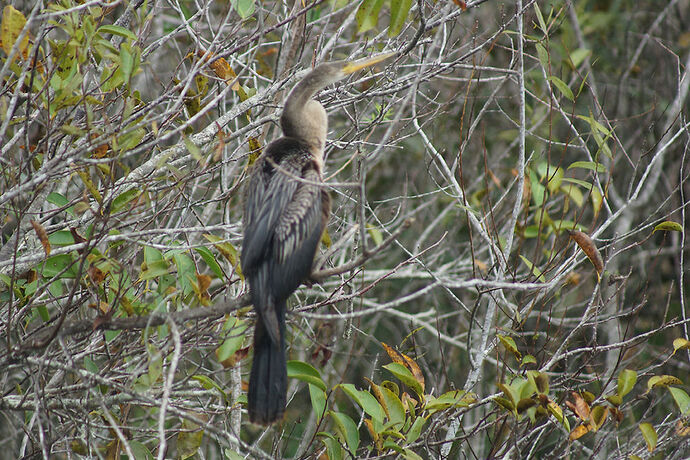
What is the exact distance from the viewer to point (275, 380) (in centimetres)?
298

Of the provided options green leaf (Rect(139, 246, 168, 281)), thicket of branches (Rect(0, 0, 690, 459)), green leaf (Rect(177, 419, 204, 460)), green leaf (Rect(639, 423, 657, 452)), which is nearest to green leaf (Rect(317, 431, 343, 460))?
thicket of branches (Rect(0, 0, 690, 459))

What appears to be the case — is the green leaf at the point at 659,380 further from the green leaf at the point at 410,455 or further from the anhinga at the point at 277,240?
the anhinga at the point at 277,240

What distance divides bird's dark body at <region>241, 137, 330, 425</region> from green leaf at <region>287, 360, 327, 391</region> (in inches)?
1.5

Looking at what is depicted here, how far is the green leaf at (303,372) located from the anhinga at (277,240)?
0.04 meters

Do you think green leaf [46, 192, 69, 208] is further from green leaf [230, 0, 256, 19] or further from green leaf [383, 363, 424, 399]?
green leaf [383, 363, 424, 399]

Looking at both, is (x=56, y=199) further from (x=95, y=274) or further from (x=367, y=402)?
(x=367, y=402)

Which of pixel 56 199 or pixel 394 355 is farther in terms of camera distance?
pixel 394 355

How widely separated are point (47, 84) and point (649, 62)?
6.60 m

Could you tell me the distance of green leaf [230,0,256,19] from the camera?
10.2 feet

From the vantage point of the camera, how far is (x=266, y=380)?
9.80ft

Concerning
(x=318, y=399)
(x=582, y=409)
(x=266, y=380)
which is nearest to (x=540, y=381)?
(x=582, y=409)

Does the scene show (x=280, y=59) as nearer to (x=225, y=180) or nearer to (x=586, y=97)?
(x=225, y=180)

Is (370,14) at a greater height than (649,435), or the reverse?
(370,14)

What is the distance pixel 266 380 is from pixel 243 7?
65.1 inches
